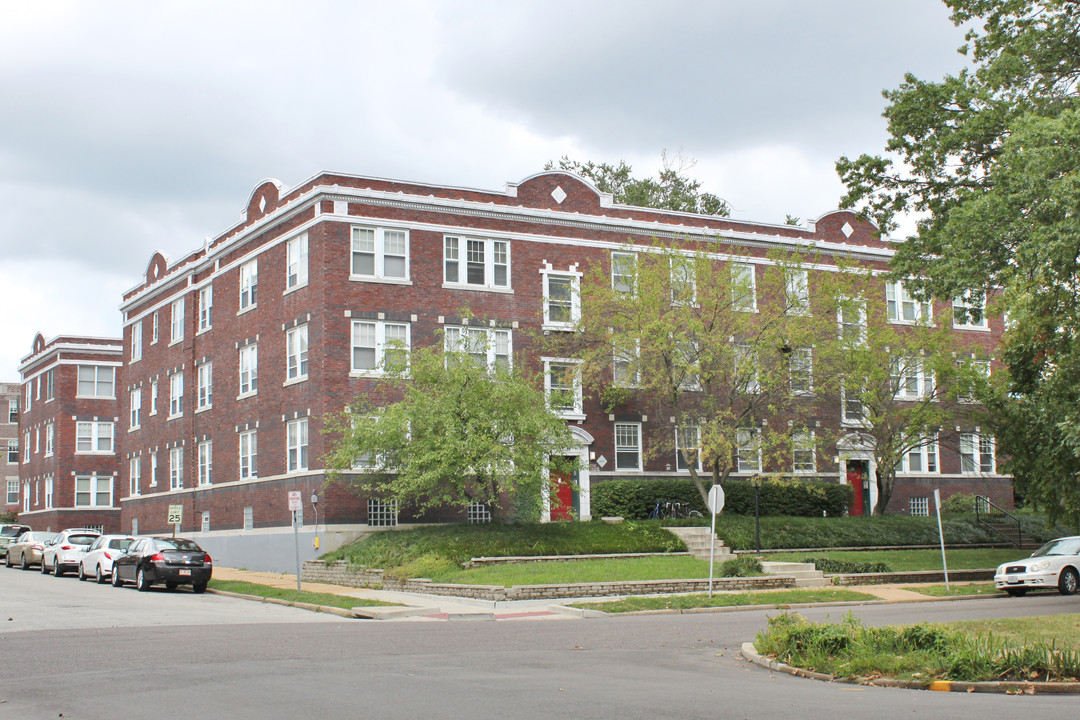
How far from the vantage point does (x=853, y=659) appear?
12.8 metres

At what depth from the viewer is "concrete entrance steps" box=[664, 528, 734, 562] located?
3325 cm

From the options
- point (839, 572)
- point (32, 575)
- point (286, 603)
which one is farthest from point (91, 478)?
point (839, 572)

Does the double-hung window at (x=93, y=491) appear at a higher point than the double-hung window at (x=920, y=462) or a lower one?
lower

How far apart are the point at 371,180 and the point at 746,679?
26511 mm

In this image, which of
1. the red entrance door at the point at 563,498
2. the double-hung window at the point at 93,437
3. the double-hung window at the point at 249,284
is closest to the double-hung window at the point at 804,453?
the red entrance door at the point at 563,498

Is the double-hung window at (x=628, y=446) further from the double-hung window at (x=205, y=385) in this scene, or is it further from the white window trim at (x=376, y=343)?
the double-hung window at (x=205, y=385)

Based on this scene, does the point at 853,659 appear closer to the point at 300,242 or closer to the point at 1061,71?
the point at 1061,71

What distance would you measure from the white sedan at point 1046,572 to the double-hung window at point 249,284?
26320 mm

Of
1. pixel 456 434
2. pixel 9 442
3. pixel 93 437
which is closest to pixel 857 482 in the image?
pixel 456 434

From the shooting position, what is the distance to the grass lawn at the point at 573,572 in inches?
1043

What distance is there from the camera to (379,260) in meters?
35.8

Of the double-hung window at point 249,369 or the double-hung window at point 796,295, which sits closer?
the double-hung window at point 796,295

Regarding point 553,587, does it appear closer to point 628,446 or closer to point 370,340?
point 370,340

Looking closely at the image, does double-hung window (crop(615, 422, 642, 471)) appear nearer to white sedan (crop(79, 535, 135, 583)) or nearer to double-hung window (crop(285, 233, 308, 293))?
double-hung window (crop(285, 233, 308, 293))
